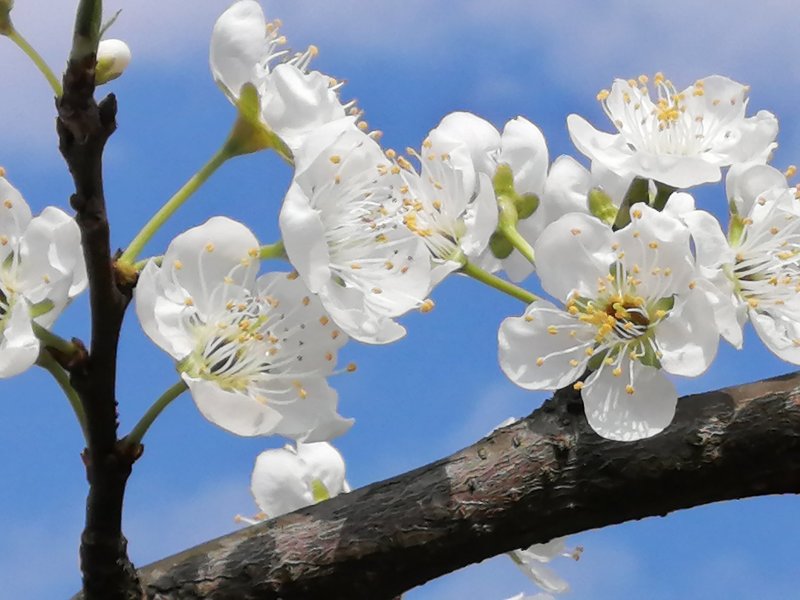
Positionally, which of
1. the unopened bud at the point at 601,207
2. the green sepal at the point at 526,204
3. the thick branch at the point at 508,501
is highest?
the green sepal at the point at 526,204

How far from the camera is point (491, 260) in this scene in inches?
65.2

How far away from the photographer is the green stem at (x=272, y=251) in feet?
4.17

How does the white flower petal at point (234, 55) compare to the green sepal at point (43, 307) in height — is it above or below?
above

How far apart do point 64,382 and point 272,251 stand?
0.27 meters

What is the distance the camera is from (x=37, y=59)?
1157 mm

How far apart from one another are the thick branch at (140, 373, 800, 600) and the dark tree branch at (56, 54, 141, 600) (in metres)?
0.09

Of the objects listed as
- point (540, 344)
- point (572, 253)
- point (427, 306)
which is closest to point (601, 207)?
point (572, 253)

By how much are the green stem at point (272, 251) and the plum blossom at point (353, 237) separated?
1.7 inches

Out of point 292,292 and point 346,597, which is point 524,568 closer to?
point 346,597

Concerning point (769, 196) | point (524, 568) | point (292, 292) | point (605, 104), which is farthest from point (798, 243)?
point (292, 292)

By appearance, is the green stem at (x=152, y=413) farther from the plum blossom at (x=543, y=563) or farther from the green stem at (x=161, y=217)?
the plum blossom at (x=543, y=563)

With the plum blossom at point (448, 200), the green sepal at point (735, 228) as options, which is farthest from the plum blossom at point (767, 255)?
the plum blossom at point (448, 200)

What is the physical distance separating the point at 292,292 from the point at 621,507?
0.48 m

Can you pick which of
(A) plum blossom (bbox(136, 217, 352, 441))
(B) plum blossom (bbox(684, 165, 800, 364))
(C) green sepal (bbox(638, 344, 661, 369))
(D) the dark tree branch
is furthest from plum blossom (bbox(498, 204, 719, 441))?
(D) the dark tree branch
